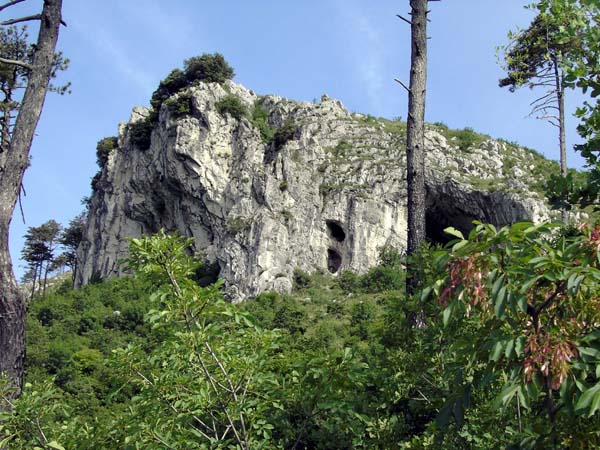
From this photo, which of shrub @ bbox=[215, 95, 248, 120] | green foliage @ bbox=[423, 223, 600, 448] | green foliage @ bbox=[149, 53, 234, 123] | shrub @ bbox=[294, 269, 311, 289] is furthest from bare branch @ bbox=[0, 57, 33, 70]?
green foliage @ bbox=[149, 53, 234, 123]

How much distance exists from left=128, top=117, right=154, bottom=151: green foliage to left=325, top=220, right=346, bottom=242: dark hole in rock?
17.0 meters

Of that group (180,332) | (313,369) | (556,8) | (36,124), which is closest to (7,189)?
(36,124)

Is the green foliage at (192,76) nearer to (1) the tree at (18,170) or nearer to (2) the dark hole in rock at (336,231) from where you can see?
(2) the dark hole in rock at (336,231)

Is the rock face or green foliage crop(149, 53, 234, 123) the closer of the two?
the rock face

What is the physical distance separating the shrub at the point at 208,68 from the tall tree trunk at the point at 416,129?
150 ft

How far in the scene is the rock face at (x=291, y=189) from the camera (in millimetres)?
41562

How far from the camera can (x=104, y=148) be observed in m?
57.9

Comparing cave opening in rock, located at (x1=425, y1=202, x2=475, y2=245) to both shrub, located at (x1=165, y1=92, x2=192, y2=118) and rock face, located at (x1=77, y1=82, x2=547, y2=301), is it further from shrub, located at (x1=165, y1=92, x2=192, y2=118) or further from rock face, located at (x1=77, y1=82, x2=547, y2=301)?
shrub, located at (x1=165, y1=92, x2=192, y2=118)

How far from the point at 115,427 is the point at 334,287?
35389 millimetres

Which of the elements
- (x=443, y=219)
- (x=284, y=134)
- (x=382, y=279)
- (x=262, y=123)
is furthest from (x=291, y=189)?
(x=443, y=219)

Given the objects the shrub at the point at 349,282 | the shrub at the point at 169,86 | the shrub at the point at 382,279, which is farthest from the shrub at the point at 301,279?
the shrub at the point at 169,86

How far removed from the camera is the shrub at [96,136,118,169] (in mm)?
57525

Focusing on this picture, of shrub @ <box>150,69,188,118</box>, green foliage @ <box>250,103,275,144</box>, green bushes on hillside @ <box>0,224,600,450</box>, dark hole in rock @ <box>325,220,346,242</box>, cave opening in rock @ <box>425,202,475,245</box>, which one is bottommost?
green bushes on hillside @ <box>0,224,600,450</box>

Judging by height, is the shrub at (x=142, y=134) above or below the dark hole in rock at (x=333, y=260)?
above
